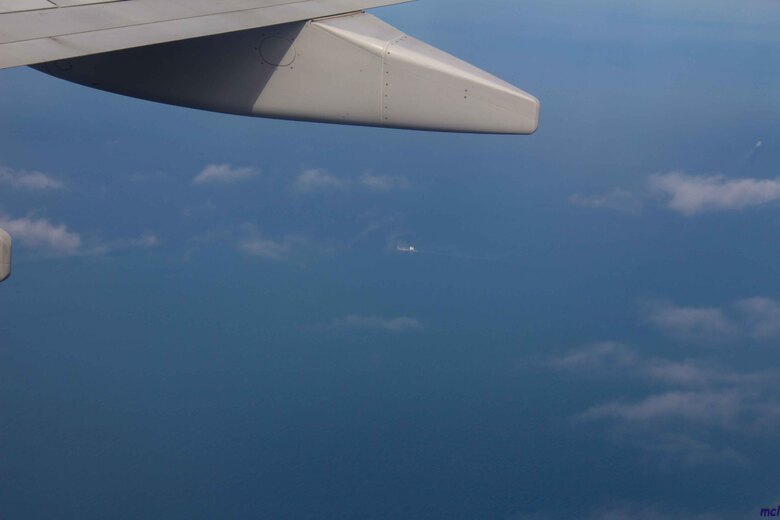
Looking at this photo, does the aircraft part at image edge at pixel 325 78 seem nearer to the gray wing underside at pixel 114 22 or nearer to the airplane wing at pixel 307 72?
the airplane wing at pixel 307 72

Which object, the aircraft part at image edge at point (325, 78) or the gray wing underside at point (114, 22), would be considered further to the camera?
the aircraft part at image edge at point (325, 78)

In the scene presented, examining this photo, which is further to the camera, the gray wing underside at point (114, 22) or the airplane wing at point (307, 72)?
the airplane wing at point (307, 72)

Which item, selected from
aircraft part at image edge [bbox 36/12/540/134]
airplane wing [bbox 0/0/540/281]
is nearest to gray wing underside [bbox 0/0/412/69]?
airplane wing [bbox 0/0/540/281]

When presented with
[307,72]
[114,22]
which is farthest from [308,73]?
[114,22]

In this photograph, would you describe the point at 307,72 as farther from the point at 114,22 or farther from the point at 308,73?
the point at 114,22

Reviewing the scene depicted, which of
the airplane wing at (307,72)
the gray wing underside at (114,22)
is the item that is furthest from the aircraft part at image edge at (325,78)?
the gray wing underside at (114,22)


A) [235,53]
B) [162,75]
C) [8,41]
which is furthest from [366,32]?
[8,41]

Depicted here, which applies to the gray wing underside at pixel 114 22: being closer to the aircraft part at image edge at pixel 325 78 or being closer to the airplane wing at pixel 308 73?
the airplane wing at pixel 308 73

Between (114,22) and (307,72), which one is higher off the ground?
(114,22)

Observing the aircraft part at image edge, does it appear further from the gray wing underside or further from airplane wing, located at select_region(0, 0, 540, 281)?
the gray wing underside

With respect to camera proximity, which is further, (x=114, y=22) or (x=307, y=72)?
(x=307, y=72)
